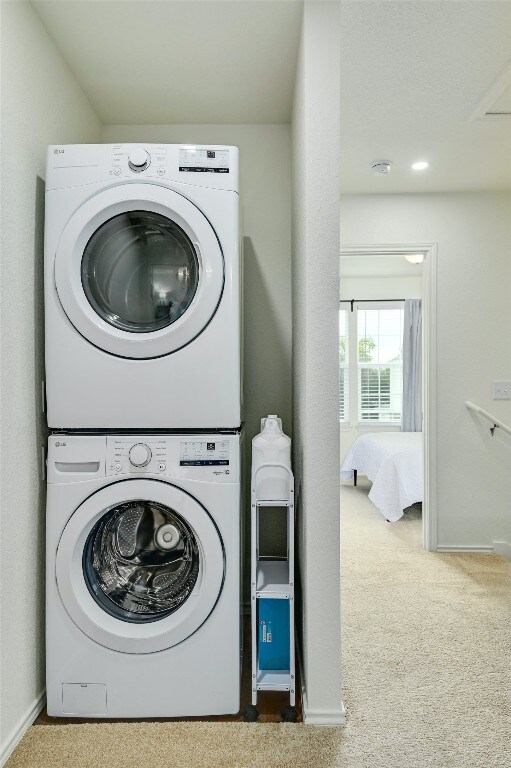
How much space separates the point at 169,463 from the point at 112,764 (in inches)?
35.1

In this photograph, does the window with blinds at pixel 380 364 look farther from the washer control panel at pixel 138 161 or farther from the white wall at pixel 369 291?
the washer control panel at pixel 138 161

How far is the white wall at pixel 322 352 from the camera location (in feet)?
5.72

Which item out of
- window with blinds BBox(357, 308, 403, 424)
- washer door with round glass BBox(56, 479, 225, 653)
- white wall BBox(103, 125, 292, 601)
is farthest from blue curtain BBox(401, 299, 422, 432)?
washer door with round glass BBox(56, 479, 225, 653)

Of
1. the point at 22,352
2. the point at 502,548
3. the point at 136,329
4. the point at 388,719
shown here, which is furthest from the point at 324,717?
the point at 502,548

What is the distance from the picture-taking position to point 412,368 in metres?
6.48

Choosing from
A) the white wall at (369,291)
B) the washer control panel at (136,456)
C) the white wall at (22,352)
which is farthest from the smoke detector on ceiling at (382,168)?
the white wall at (369,291)

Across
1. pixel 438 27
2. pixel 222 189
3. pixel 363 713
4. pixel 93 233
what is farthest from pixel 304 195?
pixel 363 713

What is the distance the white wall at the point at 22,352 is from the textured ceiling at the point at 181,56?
0.17 m

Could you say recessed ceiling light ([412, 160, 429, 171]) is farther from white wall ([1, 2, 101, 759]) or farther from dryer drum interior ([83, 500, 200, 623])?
dryer drum interior ([83, 500, 200, 623])

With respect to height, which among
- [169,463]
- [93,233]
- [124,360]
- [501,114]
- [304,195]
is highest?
[501,114]

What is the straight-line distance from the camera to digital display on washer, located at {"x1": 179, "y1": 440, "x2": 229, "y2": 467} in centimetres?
179

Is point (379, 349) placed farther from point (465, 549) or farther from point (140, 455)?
point (140, 455)

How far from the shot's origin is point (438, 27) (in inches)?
77.0

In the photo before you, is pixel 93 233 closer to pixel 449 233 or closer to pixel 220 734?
pixel 220 734
